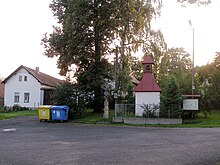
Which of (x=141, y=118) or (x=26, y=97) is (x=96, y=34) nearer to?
(x=141, y=118)

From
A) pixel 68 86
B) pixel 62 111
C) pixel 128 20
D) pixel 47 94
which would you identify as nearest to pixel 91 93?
pixel 68 86

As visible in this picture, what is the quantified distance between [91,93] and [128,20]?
8.20 meters

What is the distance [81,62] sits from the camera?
103ft

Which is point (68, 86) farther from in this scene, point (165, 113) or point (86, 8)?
point (165, 113)

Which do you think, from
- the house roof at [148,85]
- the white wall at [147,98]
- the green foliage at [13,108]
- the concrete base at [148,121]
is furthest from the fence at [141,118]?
the green foliage at [13,108]

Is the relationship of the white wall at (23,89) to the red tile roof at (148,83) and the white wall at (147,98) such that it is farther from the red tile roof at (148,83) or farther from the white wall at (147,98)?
the white wall at (147,98)

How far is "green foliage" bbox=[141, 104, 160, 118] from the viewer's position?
2631 cm

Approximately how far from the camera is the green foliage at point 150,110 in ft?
86.3

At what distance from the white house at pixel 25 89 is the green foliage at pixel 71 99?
16.5 m

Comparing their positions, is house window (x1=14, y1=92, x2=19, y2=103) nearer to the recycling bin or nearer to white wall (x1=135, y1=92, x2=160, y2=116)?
the recycling bin

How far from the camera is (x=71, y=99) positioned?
101 ft

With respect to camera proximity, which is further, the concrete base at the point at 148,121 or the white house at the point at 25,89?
the white house at the point at 25,89

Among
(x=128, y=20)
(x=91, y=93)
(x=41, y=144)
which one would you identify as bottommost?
(x=41, y=144)

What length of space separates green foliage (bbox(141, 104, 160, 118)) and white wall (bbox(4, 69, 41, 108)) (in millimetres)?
24108
